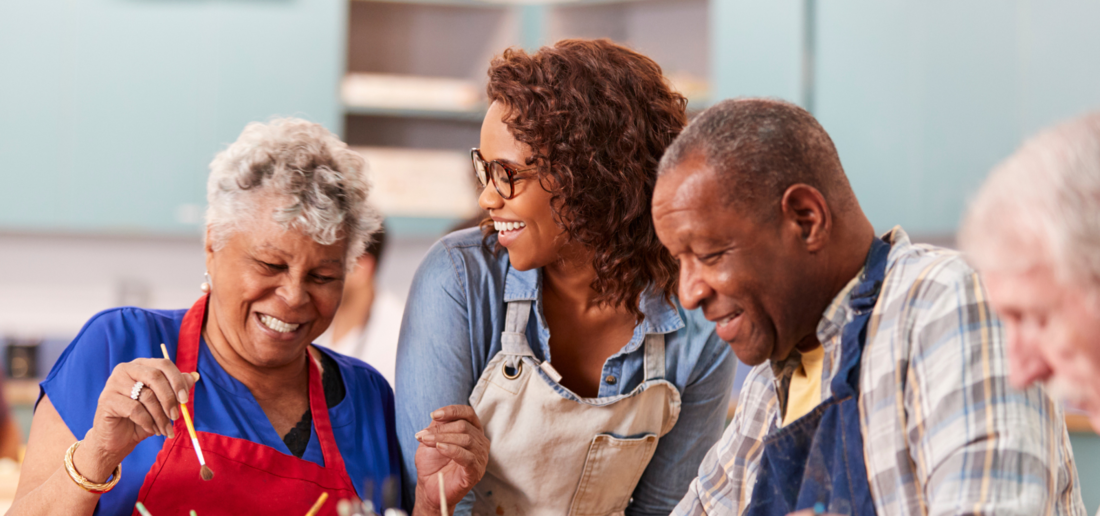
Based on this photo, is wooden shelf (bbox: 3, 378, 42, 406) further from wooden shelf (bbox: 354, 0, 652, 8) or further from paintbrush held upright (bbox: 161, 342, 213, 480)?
paintbrush held upright (bbox: 161, 342, 213, 480)

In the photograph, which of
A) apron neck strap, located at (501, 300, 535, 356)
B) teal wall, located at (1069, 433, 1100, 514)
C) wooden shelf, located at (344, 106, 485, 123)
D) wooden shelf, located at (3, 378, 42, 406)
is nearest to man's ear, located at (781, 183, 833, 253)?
apron neck strap, located at (501, 300, 535, 356)

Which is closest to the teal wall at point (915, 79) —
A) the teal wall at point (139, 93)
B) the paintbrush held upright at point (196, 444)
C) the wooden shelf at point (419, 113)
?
the wooden shelf at point (419, 113)

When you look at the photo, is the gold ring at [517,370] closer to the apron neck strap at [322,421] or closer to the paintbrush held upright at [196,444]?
the apron neck strap at [322,421]

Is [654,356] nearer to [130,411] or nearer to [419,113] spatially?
[130,411]

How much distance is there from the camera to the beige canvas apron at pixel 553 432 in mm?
1461

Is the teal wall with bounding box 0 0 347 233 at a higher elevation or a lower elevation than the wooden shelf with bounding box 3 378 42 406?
higher

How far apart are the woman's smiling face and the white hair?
0.02 meters

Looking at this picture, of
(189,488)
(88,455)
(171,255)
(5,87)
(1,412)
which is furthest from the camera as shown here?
(171,255)

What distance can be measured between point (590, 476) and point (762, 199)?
0.72 meters

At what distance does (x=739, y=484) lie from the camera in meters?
1.20

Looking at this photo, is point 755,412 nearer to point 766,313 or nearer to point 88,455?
→ point 766,313

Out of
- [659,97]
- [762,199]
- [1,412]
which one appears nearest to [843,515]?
[762,199]

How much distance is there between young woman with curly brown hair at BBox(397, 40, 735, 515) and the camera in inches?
54.7

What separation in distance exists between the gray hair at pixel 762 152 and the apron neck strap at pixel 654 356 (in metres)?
0.53
